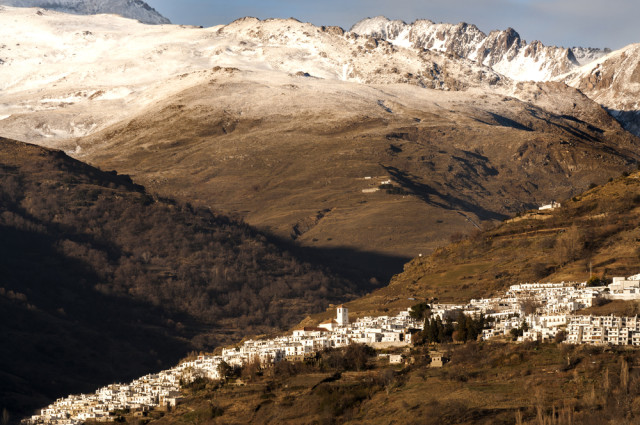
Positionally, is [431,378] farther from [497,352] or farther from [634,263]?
[634,263]

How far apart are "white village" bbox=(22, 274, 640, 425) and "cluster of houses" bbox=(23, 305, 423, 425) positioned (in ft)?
0.24

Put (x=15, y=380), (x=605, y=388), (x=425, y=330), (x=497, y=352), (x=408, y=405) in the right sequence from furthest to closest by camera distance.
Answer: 1. (x=15, y=380)
2. (x=425, y=330)
3. (x=497, y=352)
4. (x=408, y=405)
5. (x=605, y=388)

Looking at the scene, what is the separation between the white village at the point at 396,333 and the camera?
85.8m

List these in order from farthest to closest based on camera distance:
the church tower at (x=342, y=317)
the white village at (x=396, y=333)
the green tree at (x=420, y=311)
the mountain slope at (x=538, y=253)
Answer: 1. the mountain slope at (x=538, y=253)
2. the church tower at (x=342, y=317)
3. the green tree at (x=420, y=311)
4. the white village at (x=396, y=333)

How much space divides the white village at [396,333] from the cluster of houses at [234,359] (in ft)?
0.24

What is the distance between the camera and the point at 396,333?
98.2 meters

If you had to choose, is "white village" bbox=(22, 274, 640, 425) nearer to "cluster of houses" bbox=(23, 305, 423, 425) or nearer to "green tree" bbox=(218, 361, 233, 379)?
"cluster of houses" bbox=(23, 305, 423, 425)

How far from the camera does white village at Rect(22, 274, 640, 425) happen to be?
8581 cm

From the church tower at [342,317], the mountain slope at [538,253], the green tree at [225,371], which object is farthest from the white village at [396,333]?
the mountain slope at [538,253]

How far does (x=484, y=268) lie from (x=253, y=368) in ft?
107

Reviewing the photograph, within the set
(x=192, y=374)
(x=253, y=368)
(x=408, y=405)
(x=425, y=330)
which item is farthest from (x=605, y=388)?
(x=192, y=374)

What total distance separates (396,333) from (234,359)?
44.1 ft

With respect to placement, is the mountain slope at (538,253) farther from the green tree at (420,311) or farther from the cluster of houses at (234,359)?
the cluster of houses at (234,359)

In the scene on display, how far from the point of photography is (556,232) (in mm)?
127312
